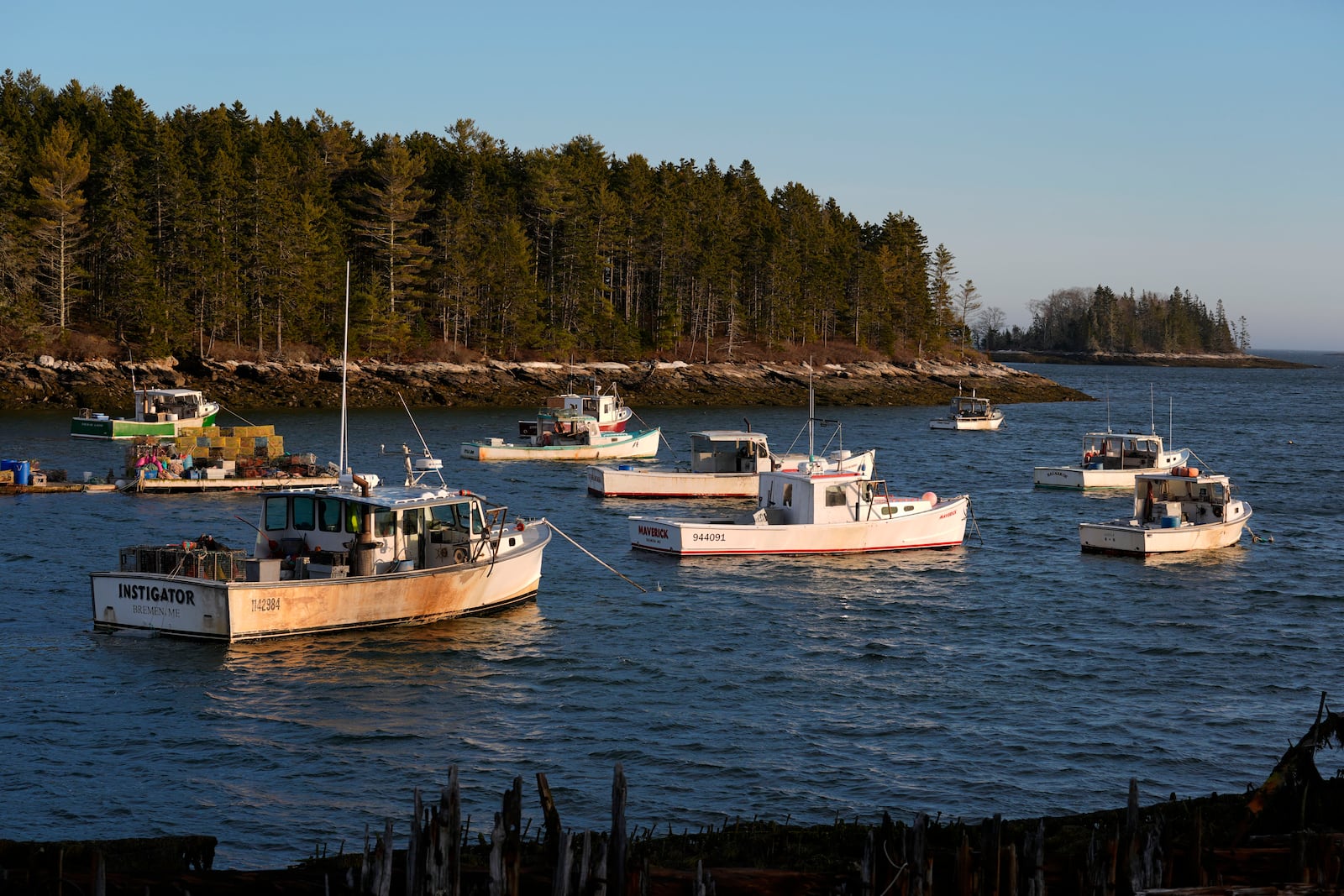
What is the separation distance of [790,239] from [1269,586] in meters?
103

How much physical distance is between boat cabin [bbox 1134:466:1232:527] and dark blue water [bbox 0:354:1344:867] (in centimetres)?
138

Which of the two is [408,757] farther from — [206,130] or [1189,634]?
[206,130]

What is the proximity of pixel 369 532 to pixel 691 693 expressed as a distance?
23.1ft

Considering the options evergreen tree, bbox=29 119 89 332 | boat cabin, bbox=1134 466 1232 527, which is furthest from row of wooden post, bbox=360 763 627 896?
evergreen tree, bbox=29 119 89 332

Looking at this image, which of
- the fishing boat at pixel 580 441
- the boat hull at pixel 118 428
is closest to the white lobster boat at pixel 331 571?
the fishing boat at pixel 580 441

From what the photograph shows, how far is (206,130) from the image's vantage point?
104250mm

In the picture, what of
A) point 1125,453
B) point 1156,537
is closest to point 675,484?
point 1156,537

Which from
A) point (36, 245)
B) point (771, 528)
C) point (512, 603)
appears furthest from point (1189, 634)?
point (36, 245)

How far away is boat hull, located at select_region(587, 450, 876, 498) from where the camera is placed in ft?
155

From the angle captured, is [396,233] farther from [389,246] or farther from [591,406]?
[591,406]

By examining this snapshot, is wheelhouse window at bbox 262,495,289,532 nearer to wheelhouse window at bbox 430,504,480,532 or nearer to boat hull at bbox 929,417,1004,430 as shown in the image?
wheelhouse window at bbox 430,504,480,532

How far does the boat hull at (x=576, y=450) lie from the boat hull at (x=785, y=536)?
23.8 metres

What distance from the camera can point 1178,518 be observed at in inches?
1411

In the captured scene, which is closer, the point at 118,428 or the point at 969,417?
the point at 118,428
